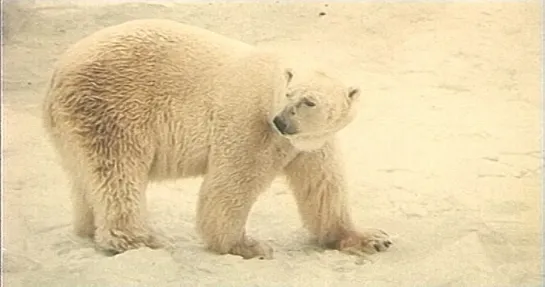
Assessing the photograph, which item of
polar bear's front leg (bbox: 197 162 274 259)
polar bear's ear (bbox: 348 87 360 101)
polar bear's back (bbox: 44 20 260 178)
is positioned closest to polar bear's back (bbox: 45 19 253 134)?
polar bear's back (bbox: 44 20 260 178)

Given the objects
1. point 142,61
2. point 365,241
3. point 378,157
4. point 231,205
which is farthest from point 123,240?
point 378,157

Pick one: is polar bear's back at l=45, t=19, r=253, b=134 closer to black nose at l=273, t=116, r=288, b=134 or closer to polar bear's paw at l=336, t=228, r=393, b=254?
black nose at l=273, t=116, r=288, b=134

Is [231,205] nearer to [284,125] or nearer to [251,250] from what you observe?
[251,250]

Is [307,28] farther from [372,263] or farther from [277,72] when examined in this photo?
[372,263]

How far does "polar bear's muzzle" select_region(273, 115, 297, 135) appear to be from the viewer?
1.64m

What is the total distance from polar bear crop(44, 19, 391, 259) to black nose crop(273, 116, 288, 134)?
5cm

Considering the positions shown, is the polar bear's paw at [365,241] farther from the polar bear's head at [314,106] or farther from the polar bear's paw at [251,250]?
the polar bear's head at [314,106]

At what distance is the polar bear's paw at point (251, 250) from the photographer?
176 centimetres

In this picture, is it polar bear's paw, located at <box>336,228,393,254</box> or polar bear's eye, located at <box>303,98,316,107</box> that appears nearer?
polar bear's eye, located at <box>303,98,316,107</box>

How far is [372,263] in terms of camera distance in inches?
68.9

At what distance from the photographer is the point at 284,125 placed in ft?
5.39

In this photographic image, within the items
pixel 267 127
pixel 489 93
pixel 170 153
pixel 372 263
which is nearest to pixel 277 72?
pixel 267 127

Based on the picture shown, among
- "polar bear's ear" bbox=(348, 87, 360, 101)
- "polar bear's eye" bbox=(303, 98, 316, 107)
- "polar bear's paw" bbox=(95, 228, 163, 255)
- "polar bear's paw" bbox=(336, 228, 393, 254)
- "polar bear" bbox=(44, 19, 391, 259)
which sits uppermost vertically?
"polar bear's ear" bbox=(348, 87, 360, 101)

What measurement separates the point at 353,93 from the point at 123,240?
1.46 feet
